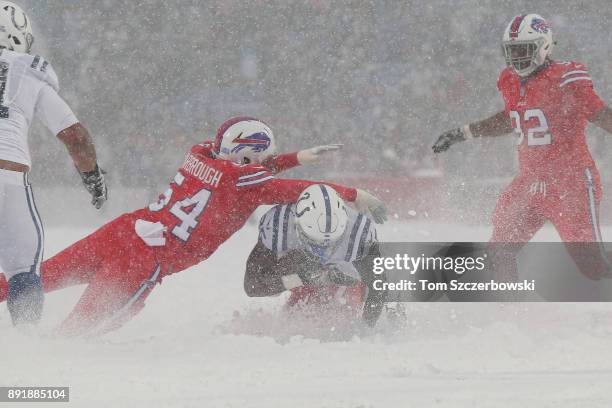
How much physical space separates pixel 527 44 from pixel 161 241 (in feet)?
7.51

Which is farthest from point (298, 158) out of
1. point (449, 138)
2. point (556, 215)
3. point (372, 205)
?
point (556, 215)

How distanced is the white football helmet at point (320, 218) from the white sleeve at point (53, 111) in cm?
110

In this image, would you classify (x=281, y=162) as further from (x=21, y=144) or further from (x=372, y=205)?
(x=21, y=144)

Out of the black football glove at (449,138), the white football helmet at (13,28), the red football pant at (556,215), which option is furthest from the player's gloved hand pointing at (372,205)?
the white football helmet at (13,28)

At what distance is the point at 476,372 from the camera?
322 centimetres

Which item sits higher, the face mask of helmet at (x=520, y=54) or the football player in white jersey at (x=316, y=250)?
the face mask of helmet at (x=520, y=54)

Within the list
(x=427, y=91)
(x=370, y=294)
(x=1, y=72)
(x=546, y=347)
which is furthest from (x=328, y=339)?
(x=427, y=91)

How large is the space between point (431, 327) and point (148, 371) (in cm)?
168

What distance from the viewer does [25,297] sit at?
11.9 feet

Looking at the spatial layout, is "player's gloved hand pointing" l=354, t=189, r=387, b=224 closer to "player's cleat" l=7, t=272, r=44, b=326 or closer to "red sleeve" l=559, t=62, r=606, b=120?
"red sleeve" l=559, t=62, r=606, b=120

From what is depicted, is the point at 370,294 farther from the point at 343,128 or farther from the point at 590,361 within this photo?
the point at 343,128

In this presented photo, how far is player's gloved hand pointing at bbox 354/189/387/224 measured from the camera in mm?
3979

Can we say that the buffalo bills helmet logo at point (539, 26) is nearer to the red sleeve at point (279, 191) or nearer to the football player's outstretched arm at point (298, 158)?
the football player's outstretched arm at point (298, 158)

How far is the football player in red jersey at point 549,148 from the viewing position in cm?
441
